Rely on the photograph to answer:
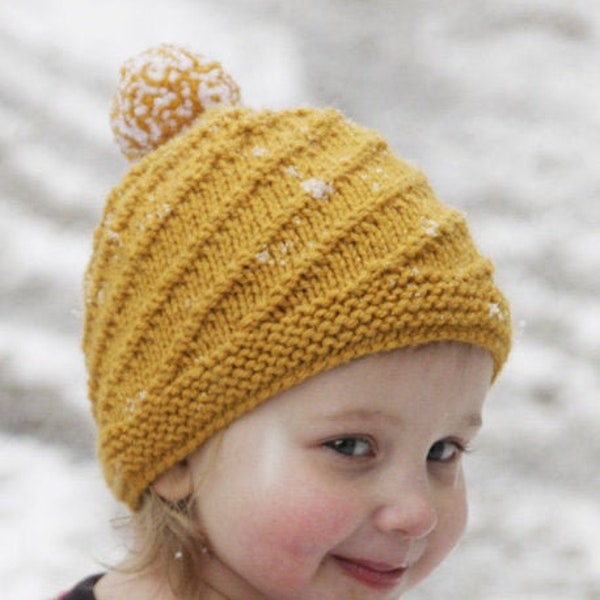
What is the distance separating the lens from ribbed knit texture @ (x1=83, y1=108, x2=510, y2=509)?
101 centimetres

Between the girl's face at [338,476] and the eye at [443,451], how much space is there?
3 centimetres

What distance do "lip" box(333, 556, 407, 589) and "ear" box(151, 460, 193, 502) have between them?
5.8 inches

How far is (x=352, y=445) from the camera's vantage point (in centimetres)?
103

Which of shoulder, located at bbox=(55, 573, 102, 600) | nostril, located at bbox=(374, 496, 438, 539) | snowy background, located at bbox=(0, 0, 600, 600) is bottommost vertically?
shoulder, located at bbox=(55, 573, 102, 600)

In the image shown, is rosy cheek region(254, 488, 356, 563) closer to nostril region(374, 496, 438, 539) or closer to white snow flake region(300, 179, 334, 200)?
nostril region(374, 496, 438, 539)

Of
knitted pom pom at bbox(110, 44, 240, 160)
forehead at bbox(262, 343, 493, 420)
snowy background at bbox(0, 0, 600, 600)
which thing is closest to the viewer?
forehead at bbox(262, 343, 493, 420)

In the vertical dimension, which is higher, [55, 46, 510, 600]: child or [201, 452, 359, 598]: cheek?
[55, 46, 510, 600]: child

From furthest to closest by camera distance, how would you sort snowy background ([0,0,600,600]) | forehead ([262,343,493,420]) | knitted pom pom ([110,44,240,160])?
snowy background ([0,0,600,600]) → knitted pom pom ([110,44,240,160]) → forehead ([262,343,493,420])

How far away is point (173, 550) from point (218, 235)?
28cm

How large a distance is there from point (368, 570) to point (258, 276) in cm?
27

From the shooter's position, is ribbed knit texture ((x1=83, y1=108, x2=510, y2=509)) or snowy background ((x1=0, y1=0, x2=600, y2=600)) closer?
ribbed knit texture ((x1=83, y1=108, x2=510, y2=509))

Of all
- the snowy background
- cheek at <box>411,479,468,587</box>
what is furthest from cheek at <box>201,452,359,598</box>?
the snowy background

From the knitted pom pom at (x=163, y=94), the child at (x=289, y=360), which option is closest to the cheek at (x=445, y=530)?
the child at (x=289, y=360)

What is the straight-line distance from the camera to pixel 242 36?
2145mm
